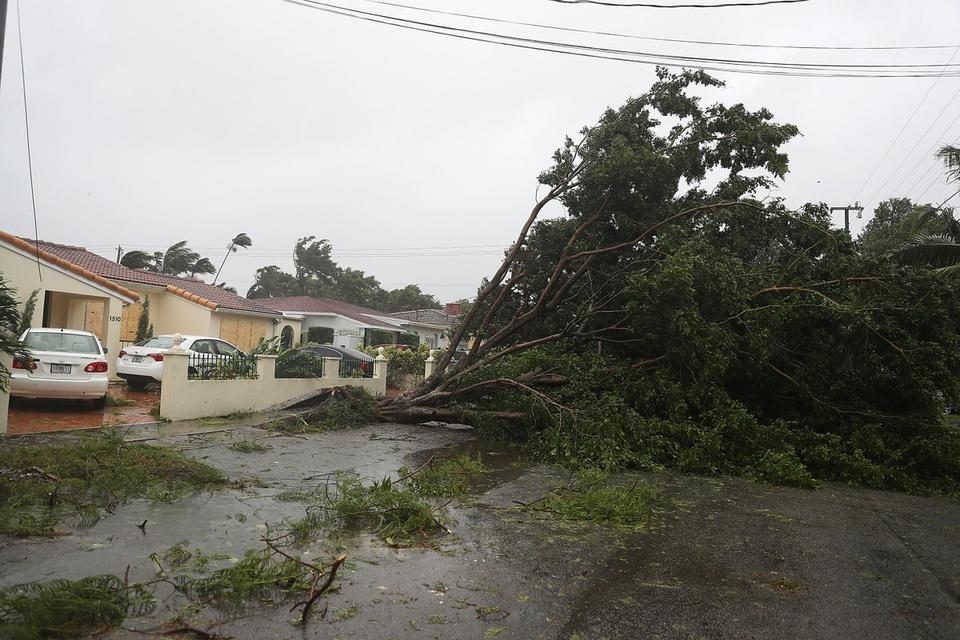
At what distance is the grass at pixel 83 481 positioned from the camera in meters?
5.38

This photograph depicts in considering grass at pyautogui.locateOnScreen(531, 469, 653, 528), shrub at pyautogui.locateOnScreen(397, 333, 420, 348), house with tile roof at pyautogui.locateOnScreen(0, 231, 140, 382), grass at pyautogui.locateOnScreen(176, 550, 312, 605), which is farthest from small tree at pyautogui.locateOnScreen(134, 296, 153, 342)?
shrub at pyautogui.locateOnScreen(397, 333, 420, 348)

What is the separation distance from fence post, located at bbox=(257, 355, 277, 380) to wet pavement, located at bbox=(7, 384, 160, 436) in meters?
2.07

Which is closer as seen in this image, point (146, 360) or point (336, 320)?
point (146, 360)

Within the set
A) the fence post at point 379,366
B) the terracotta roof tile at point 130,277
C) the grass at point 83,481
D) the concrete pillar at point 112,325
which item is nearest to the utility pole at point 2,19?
the grass at point 83,481

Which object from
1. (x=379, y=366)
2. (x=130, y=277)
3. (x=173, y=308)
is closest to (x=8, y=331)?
(x=379, y=366)

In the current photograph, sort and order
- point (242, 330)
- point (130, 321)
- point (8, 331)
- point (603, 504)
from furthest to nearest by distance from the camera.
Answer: point (242, 330) < point (130, 321) < point (8, 331) < point (603, 504)

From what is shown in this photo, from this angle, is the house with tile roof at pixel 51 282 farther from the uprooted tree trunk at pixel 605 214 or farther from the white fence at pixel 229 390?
the uprooted tree trunk at pixel 605 214

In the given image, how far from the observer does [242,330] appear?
24484 millimetres

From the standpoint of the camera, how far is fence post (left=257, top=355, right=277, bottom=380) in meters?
13.9

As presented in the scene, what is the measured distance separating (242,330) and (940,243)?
21.9 metres

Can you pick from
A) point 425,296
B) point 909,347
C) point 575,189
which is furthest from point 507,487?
point 425,296

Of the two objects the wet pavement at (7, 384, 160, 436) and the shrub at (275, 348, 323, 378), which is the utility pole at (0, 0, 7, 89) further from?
the shrub at (275, 348, 323, 378)

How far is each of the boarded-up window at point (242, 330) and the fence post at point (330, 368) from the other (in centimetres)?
865

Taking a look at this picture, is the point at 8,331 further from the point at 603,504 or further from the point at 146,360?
the point at 603,504
